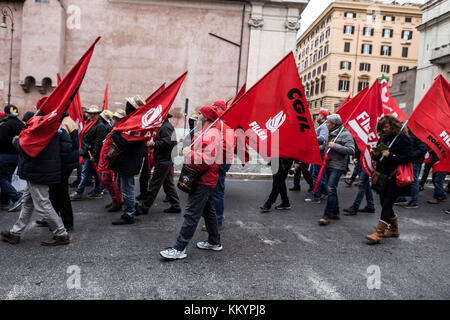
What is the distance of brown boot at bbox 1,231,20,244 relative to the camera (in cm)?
436

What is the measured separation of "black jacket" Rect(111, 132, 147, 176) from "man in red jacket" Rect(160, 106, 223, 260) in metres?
1.46

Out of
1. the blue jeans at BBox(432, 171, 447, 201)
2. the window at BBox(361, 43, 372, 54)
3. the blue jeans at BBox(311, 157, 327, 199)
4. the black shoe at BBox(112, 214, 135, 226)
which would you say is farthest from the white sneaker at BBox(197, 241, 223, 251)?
the window at BBox(361, 43, 372, 54)

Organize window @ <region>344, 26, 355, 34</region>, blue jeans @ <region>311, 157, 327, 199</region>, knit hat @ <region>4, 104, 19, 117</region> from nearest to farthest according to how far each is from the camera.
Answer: knit hat @ <region>4, 104, 19, 117</region> → blue jeans @ <region>311, 157, 327, 199</region> → window @ <region>344, 26, 355, 34</region>

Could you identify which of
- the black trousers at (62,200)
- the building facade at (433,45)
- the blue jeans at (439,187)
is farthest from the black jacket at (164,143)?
the building facade at (433,45)

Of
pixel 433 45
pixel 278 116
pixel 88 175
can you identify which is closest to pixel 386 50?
pixel 433 45

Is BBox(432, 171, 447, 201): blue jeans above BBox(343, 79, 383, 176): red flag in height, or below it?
below

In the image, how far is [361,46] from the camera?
58438mm

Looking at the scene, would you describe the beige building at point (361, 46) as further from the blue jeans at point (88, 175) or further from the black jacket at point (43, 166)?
the black jacket at point (43, 166)

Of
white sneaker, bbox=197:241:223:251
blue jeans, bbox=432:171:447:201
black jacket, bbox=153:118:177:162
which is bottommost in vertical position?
white sneaker, bbox=197:241:223:251

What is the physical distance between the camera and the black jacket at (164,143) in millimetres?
5945

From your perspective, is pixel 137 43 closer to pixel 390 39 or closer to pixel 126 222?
pixel 126 222

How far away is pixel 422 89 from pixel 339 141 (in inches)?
1106

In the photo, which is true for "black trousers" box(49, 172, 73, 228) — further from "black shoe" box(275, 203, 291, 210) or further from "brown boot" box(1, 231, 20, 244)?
"black shoe" box(275, 203, 291, 210)

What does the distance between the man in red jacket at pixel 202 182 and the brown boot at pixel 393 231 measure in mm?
2646
